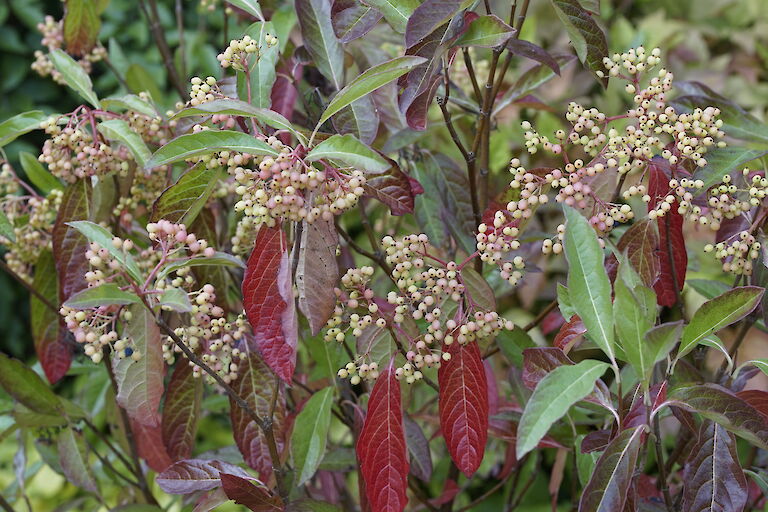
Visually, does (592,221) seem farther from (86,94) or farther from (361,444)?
(86,94)

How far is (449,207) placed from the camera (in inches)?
48.6

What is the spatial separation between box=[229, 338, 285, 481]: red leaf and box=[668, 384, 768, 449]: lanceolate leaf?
0.51 meters

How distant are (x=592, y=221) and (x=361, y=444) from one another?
0.37 metres

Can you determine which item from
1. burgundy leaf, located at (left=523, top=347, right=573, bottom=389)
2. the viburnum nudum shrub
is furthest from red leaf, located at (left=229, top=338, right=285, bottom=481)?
burgundy leaf, located at (left=523, top=347, right=573, bottom=389)

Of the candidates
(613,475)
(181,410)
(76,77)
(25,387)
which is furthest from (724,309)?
(25,387)

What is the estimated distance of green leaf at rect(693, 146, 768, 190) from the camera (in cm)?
94

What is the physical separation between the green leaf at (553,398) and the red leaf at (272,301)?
0.91 feet

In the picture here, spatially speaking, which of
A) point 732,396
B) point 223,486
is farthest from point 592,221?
point 223,486

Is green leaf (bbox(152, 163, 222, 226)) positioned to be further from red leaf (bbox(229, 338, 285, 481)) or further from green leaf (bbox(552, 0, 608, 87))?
green leaf (bbox(552, 0, 608, 87))

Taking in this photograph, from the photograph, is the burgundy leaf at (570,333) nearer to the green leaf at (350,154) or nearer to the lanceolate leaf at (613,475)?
the lanceolate leaf at (613,475)

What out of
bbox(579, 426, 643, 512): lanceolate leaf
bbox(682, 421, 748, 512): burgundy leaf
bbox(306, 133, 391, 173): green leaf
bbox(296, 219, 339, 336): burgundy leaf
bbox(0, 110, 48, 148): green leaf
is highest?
bbox(0, 110, 48, 148): green leaf

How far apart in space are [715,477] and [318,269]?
51 cm

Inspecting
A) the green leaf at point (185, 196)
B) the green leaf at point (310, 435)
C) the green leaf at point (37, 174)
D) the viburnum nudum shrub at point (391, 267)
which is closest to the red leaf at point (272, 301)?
the viburnum nudum shrub at point (391, 267)

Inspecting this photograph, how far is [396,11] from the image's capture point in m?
0.95
